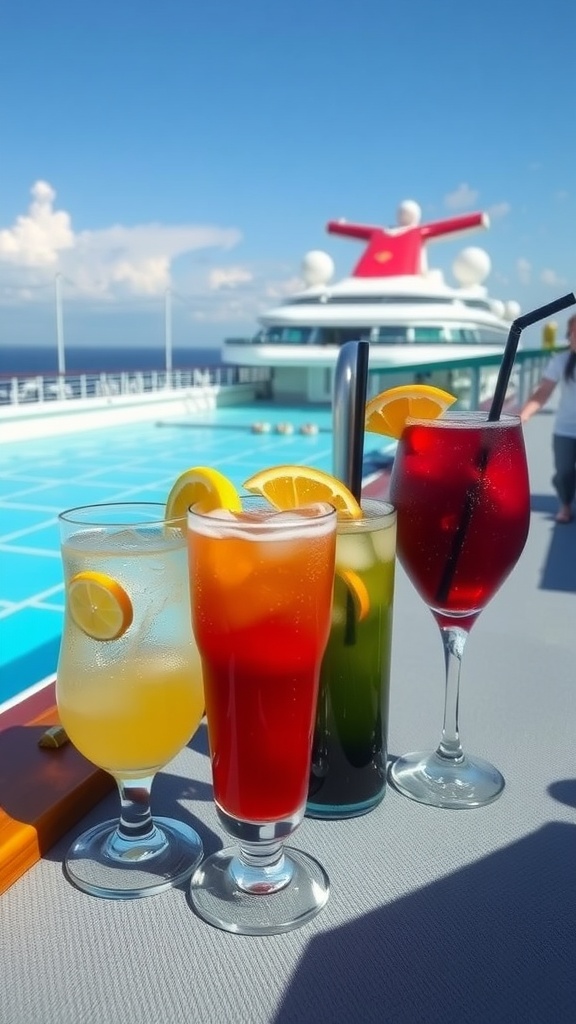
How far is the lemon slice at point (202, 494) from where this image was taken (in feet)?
2.80

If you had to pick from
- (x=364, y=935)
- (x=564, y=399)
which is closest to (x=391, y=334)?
(x=564, y=399)

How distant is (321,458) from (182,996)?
36.7 ft

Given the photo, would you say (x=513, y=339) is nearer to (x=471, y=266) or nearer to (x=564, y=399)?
(x=564, y=399)

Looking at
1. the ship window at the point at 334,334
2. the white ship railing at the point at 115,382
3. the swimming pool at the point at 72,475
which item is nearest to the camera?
the swimming pool at the point at 72,475

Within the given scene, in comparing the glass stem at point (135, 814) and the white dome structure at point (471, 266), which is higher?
the white dome structure at point (471, 266)

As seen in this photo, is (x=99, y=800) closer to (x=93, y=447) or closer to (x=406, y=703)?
(x=406, y=703)

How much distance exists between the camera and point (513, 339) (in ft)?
3.29

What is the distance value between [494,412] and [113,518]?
1.60ft

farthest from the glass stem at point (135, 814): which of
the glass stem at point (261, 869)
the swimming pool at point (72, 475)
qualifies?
the swimming pool at point (72, 475)

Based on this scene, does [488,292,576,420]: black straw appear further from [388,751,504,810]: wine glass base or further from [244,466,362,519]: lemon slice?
[388,751,504,810]: wine glass base

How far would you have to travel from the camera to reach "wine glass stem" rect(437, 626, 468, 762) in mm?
1057

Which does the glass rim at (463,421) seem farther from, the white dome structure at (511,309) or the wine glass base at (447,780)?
the white dome structure at (511,309)

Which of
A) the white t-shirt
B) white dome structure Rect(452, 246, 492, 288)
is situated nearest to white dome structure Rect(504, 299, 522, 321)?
white dome structure Rect(452, 246, 492, 288)

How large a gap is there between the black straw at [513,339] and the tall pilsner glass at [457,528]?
0.03 m
